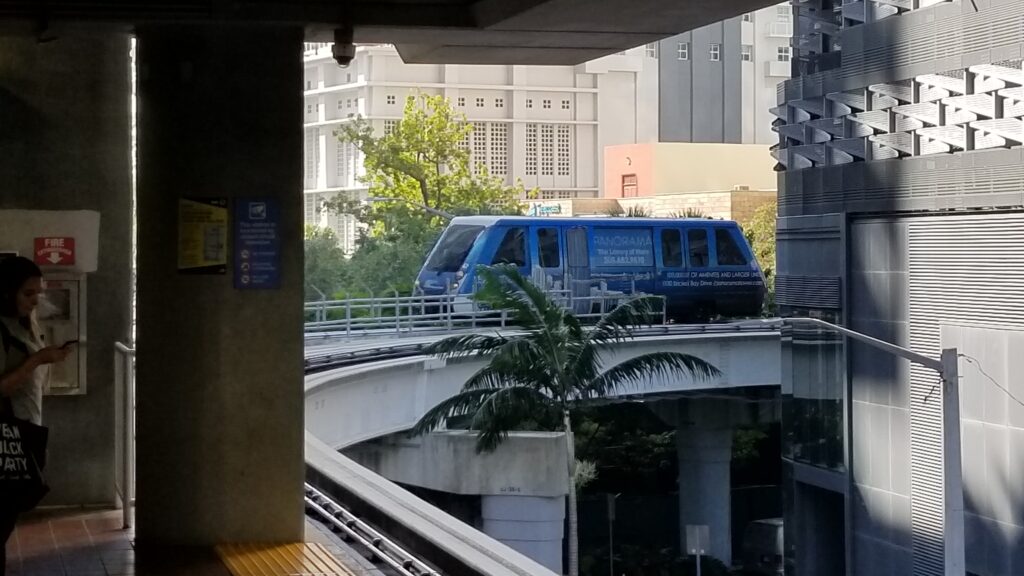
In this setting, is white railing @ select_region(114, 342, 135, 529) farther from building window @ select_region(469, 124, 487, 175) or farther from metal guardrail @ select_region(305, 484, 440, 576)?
building window @ select_region(469, 124, 487, 175)

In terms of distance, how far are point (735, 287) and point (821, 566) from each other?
37.9ft

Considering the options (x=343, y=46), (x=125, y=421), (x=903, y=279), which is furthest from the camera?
(x=903, y=279)

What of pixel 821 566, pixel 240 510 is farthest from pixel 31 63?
pixel 821 566

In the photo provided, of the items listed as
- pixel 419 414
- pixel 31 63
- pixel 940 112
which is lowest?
pixel 419 414

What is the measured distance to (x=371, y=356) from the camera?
88.6 ft

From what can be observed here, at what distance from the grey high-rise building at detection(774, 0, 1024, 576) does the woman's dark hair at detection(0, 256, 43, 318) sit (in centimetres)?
1496

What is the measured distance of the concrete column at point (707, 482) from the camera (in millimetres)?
40375

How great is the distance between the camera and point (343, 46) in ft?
25.8

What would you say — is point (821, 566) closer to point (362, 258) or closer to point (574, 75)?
point (362, 258)

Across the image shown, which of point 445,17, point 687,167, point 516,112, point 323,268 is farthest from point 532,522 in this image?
point 516,112

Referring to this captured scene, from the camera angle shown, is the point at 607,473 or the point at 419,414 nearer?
the point at 419,414

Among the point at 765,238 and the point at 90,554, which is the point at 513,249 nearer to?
the point at 90,554

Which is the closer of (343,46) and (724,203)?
(343,46)

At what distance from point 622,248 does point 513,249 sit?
11.7 ft
